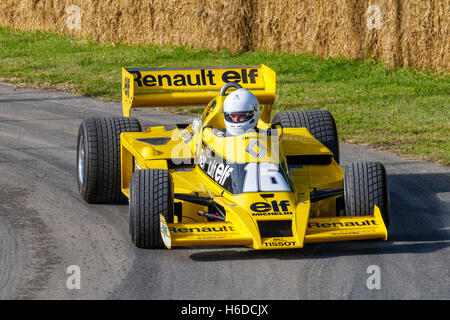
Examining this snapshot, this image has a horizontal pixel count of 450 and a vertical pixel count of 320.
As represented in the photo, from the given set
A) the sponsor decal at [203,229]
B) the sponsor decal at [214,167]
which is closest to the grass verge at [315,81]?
the sponsor decal at [214,167]

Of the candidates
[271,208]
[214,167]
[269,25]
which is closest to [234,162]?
Answer: [214,167]

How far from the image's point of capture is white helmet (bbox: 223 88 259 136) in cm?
983

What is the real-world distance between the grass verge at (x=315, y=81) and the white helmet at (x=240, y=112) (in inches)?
173

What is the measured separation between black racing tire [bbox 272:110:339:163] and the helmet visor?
185 cm

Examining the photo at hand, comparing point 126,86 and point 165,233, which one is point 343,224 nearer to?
point 165,233

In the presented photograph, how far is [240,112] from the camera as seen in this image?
981cm

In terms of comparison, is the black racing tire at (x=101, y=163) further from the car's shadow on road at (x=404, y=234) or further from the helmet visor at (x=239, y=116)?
the car's shadow on road at (x=404, y=234)

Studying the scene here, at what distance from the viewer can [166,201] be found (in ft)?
29.2

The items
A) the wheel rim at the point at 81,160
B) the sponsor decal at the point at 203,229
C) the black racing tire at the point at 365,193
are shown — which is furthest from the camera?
the wheel rim at the point at 81,160

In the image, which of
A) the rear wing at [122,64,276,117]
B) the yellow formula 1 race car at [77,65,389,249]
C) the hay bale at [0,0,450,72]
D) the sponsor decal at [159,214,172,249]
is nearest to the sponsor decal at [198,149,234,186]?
the yellow formula 1 race car at [77,65,389,249]

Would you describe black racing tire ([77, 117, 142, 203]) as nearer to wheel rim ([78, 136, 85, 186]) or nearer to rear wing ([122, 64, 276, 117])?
wheel rim ([78, 136, 85, 186])

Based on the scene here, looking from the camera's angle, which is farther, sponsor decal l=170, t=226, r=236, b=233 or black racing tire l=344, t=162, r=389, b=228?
black racing tire l=344, t=162, r=389, b=228

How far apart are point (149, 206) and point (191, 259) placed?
0.65 m

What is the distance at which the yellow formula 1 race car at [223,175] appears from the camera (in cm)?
873
